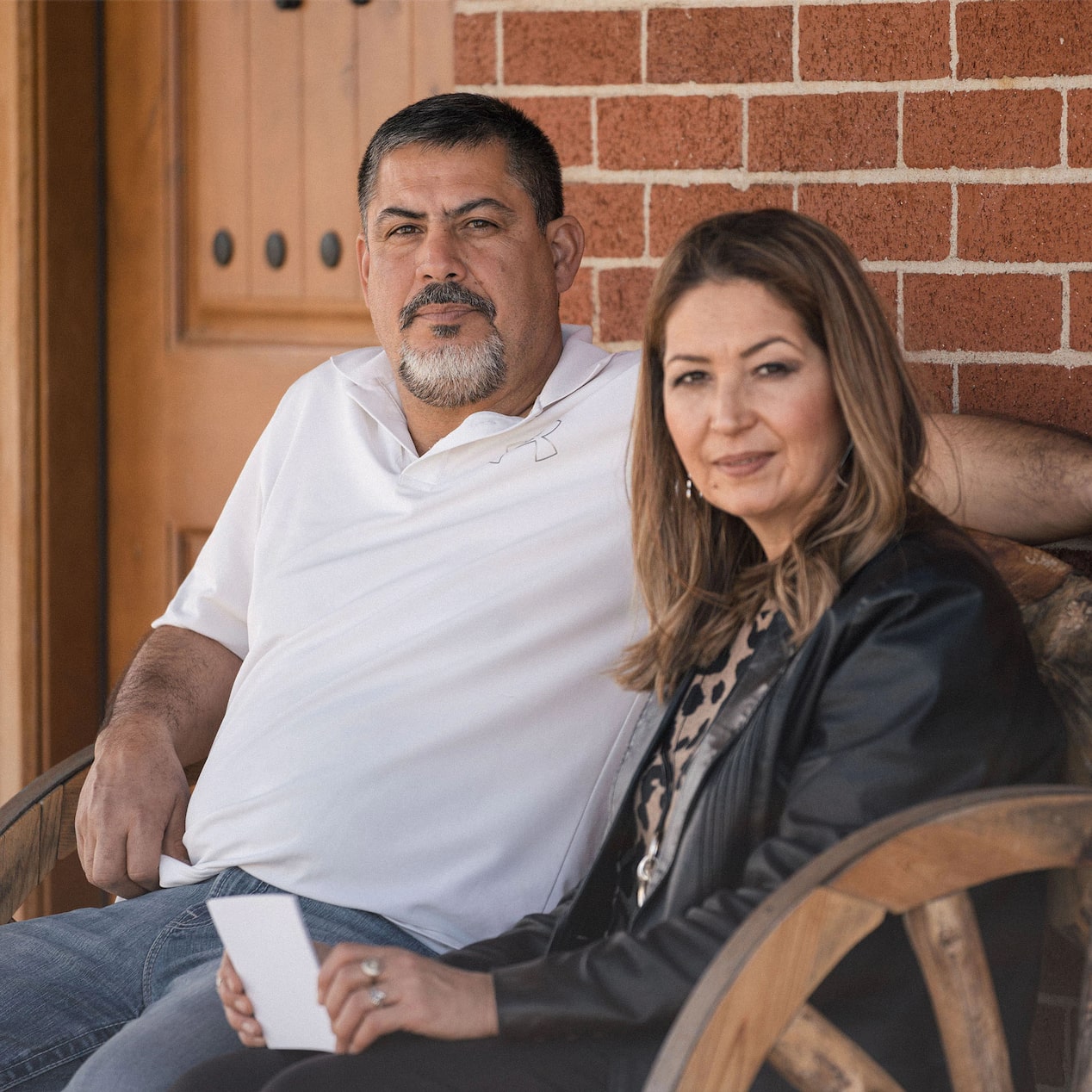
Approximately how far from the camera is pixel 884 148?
2.21 m

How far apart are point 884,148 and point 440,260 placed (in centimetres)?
76

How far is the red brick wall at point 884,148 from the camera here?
214 centimetres

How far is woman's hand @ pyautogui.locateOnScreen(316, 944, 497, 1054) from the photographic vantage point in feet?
4.31

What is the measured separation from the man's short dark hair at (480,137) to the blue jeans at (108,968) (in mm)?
1164

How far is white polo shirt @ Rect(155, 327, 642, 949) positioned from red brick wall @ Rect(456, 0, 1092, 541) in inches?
17.6

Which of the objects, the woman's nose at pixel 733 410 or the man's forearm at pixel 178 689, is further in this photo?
the man's forearm at pixel 178 689

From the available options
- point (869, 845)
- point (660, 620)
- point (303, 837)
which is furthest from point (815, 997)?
point (303, 837)

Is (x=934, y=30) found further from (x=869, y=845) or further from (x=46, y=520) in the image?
(x=46, y=520)

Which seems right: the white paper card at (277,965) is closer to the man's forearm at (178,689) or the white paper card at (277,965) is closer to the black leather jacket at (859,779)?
the black leather jacket at (859,779)

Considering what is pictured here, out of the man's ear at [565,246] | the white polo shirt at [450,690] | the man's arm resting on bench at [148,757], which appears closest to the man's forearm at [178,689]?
the man's arm resting on bench at [148,757]

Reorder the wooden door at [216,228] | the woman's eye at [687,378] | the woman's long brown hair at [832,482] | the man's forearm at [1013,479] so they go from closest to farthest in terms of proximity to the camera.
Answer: the woman's long brown hair at [832,482] < the woman's eye at [687,378] < the man's forearm at [1013,479] < the wooden door at [216,228]

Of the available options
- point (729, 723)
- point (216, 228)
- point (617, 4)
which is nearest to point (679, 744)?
point (729, 723)

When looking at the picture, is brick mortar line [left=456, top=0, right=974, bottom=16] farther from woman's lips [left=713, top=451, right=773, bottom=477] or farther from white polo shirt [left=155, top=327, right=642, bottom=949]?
woman's lips [left=713, top=451, right=773, bottom=477]

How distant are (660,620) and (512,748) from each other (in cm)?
36
